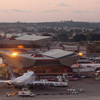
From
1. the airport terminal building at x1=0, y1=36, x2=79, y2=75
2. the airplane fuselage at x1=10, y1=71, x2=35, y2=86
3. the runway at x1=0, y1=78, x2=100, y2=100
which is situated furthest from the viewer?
the airport terminal building at x1=0, y1=36, x2=79, y2=75

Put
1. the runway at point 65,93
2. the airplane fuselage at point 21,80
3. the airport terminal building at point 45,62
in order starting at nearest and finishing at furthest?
the runway at point 65,93 → the airplane fuselage at point 21,80 → the airport terminal building at point 45,62

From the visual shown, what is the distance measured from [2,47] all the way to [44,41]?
10575 mm

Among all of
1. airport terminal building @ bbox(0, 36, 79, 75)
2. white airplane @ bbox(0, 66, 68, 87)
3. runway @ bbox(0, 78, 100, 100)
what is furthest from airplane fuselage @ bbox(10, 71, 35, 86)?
airport terminal building @ bbox(0, 36, 79, 75)

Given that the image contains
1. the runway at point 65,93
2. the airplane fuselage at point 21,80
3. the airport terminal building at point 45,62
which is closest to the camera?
the runway at point 65,93

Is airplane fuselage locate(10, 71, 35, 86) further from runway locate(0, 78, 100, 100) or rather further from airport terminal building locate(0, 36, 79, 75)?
airport terminal building locate(0, 36, 79, 75)

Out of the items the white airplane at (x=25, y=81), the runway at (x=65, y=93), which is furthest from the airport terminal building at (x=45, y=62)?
the white airplane at (x=25, y=81)

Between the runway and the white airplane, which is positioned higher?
the white airplane

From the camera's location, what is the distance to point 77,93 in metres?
38.7

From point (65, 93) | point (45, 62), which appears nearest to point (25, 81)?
point (65, 93)

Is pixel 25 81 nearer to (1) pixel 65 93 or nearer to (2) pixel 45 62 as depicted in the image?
(1) pixel 65 93

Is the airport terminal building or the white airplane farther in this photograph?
the airport terminal building

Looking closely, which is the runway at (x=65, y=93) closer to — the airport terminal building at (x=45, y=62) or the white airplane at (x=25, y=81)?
the white airplane at (x=25, y=81)

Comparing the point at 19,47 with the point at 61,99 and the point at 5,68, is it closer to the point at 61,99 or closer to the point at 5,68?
the point at 5,68

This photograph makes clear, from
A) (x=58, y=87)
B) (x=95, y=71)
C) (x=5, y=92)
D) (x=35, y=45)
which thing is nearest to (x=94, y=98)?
(x=58, y=87)
